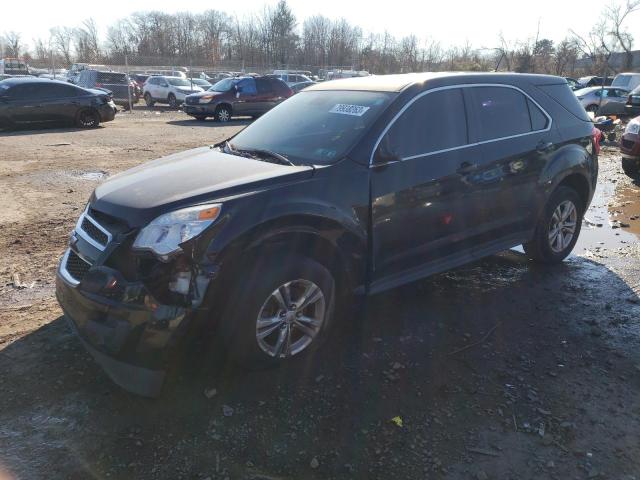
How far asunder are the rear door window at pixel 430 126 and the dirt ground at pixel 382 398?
1.33 meters

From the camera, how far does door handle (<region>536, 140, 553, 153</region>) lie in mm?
4723

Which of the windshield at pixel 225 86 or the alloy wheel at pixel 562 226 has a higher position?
the windshield at pixel 225 86

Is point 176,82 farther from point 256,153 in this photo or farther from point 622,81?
point 256,153

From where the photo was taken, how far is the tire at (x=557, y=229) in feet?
16.4

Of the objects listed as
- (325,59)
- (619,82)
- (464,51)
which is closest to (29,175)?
(619,82)

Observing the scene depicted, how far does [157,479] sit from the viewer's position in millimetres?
2461

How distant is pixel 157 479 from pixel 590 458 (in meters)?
2.17

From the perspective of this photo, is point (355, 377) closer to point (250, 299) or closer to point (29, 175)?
point (250, 299)

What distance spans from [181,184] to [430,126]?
6.31 ft

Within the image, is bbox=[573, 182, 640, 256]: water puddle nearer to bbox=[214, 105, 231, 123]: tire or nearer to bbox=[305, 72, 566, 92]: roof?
bbox=[305, 72, 566, 92]: roof

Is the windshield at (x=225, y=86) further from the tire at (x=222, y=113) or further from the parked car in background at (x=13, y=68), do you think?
the parked car in background at (x=13, y=68)

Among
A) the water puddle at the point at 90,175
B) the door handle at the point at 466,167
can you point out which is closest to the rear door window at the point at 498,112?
the door handle at the point at 466,167

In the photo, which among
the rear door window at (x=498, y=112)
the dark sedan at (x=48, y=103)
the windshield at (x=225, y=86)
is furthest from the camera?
the windshield at (x=225, y=86)

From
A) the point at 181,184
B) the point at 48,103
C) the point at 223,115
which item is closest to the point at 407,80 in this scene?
the point at 181,184
